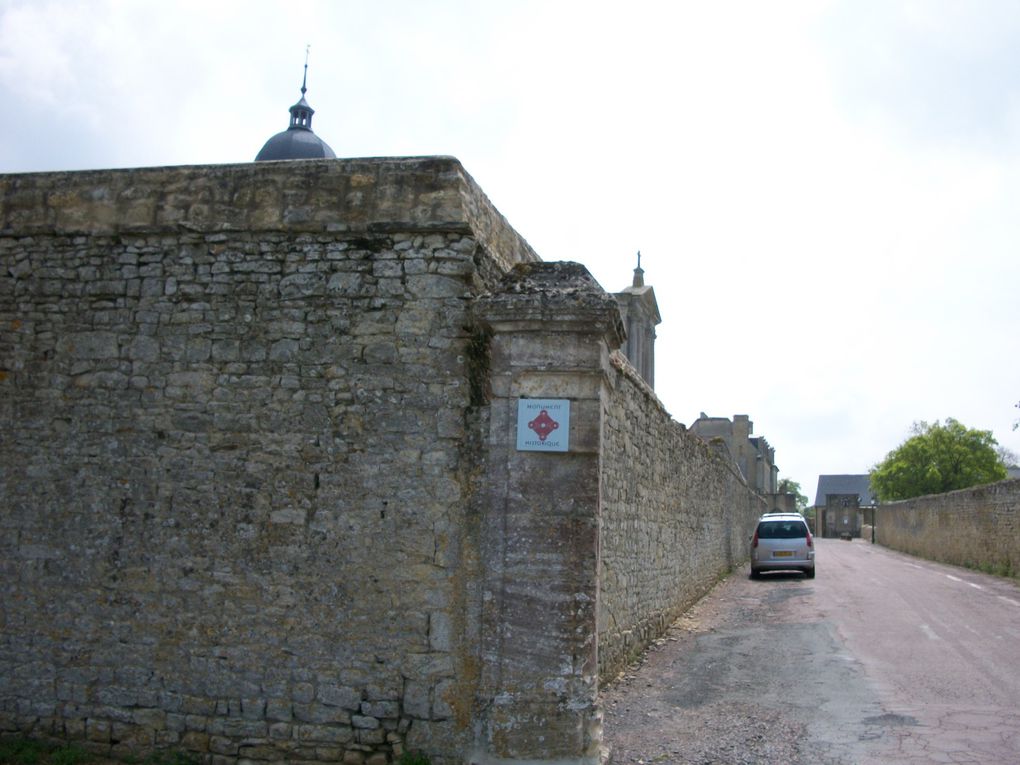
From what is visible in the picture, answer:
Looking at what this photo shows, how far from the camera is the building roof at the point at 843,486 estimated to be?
330ft

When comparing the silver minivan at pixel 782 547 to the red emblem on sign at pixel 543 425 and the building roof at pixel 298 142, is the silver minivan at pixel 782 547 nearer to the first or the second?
the red emblem on sign at pixel 543 425

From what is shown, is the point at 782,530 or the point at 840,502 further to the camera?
the point at 840,502

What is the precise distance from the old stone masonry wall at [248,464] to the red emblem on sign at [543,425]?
1.55 ft

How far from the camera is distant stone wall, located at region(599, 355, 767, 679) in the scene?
27.4ft

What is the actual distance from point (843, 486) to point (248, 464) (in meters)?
106

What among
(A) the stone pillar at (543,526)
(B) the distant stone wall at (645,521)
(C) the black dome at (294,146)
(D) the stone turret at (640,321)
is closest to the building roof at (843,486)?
(D) the stone turret at (640,321)

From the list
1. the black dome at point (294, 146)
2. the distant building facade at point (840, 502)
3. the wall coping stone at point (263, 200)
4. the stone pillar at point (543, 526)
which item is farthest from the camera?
the distant building facade at point (840, 502)

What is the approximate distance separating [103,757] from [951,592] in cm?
1634

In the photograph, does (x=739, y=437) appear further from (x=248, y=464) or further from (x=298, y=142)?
(x=248, y=464)

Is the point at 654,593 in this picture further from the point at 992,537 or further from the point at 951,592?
the point at 992,537

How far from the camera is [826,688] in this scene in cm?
816

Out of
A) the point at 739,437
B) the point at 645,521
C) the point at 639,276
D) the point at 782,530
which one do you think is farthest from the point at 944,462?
the point at 645,521

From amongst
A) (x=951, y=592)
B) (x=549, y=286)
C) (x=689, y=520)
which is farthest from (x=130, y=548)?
(x=951, y=592)

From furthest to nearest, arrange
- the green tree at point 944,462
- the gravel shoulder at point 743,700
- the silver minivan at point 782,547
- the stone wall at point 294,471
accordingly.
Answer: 1. the green tree at point 944,462
2. the silver minivan at point 782,547
3. the gravel shoulder at point 743,700
4. the stone wall at point 294,471
